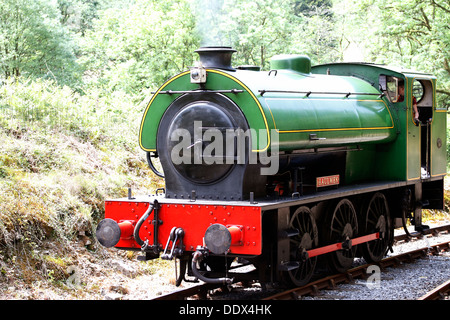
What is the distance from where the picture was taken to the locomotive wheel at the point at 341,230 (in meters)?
8.12

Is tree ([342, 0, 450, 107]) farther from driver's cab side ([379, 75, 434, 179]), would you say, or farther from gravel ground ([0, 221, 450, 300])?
gravel ground ([0, 221, 450, 300])

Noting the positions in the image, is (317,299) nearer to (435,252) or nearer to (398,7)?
(435,252)

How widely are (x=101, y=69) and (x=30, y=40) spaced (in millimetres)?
4825

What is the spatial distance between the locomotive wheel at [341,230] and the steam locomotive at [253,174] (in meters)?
0.02

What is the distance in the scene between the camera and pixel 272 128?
Answer: 21.6ft

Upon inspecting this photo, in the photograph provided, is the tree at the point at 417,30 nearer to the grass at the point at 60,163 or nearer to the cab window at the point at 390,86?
the cab window at the point at 390,86

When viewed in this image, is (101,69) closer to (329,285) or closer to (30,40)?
(30,40)

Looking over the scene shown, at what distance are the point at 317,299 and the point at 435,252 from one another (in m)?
4.10

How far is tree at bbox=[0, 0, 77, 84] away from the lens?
17.5 meters

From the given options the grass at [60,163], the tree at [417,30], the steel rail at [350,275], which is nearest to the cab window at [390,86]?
the steel rail at [350,275]

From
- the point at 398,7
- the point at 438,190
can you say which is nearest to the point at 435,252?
the point at 438,190

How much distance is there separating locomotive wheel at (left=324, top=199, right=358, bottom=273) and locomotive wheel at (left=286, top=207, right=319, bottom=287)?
Answer: 15.1 inches

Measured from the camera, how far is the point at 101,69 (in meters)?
22.8
